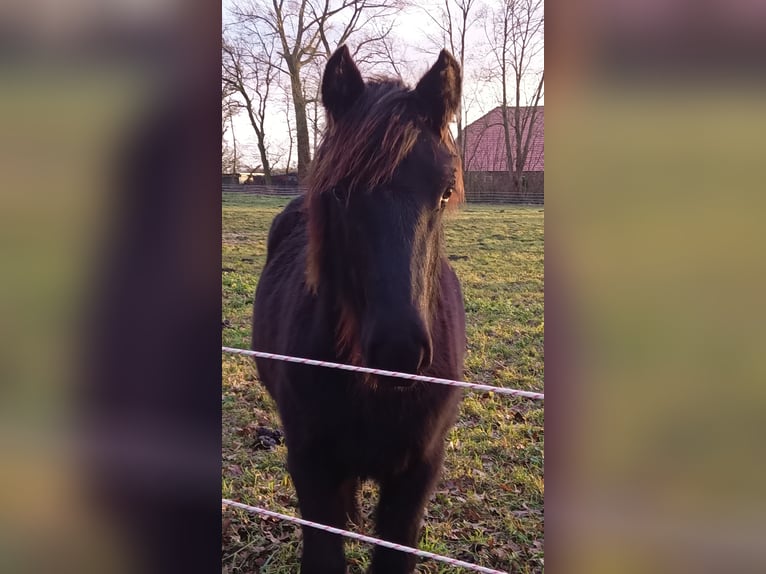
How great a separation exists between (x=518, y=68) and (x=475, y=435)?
3.96 ft

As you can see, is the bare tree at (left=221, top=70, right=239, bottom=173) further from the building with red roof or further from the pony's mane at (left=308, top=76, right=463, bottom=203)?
the building with red roof

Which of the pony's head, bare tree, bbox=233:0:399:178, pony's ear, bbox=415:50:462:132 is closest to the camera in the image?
the pony's head

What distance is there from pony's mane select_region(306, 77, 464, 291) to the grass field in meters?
0.25

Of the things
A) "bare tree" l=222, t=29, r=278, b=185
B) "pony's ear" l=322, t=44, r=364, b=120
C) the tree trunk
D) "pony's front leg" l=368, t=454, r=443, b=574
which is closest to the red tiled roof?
"pony's ear" l=322, t=44, r=364, b=120

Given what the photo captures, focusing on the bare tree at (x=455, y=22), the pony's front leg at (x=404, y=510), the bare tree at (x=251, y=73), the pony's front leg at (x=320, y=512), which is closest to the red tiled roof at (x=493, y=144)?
the bare tree at (x=455, y=22)

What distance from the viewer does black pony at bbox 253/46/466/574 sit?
1510mm

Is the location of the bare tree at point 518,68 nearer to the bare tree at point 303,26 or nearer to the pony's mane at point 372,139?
the pony's mane at point 372,139

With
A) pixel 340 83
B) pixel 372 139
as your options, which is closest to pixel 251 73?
pixel 340 83
